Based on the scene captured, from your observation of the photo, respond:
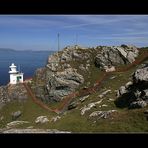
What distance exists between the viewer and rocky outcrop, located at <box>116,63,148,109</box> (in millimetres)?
40338

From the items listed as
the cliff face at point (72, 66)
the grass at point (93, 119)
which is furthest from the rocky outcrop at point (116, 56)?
the grass at point (93, 119)

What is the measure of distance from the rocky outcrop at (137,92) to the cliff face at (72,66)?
124 ft

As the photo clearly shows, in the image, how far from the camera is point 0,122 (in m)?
74.0

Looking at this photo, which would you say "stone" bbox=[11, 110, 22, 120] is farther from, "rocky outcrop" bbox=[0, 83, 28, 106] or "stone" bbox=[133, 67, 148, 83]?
"stone" bbox=[133, 67, 148, 83]

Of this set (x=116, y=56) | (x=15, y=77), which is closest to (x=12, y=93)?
(x=15, y=77)

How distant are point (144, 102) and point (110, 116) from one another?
5.68m

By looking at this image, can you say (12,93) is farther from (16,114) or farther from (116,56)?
(116,56)

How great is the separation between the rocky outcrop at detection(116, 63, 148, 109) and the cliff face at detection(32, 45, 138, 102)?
37821 millimetres

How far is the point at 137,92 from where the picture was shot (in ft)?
146

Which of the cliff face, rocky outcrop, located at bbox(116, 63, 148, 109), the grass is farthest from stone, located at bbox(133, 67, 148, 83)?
the cliff face
